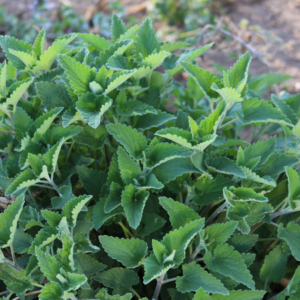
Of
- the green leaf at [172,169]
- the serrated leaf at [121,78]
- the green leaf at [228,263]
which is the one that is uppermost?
the serrated leaf at [121,78]

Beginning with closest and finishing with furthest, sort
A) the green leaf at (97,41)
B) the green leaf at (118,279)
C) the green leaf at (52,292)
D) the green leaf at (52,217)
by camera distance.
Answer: the green leaf at (52,292), the green leaf at (52,217), the green leaf at (118,279), the green leaf at (97,41)

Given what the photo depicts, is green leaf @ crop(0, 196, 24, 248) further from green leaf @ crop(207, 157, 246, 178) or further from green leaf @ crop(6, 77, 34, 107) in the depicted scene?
green leaf @ crop(207, 157, 246, 178)

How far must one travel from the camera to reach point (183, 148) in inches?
36.7

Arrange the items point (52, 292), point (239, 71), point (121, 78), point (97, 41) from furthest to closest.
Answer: point (97, 41) → point (239, 71) → point (121, 78) → point (52, 292)

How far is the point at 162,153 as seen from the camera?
939mm

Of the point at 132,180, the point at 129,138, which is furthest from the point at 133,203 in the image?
the point at 129,138

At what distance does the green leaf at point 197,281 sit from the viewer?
A: 84 cm

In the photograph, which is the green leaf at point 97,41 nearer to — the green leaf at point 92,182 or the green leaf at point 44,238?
the green leaf at point 92,182

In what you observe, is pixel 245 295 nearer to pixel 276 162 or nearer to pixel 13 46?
pixel 276 162

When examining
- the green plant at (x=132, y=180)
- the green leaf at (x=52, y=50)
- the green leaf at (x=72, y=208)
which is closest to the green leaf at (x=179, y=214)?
the green plant at (x=132, y=180)

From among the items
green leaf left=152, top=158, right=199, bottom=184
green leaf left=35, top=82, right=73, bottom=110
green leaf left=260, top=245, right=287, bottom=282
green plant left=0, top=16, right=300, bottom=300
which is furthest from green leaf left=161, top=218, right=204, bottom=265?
green leaf left=35, top=82, right=73, bottom=110

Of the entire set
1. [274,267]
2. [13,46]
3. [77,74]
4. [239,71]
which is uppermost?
[13,46]

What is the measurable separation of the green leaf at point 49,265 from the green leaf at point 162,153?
13.2 inches

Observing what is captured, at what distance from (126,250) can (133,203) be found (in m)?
0.13
